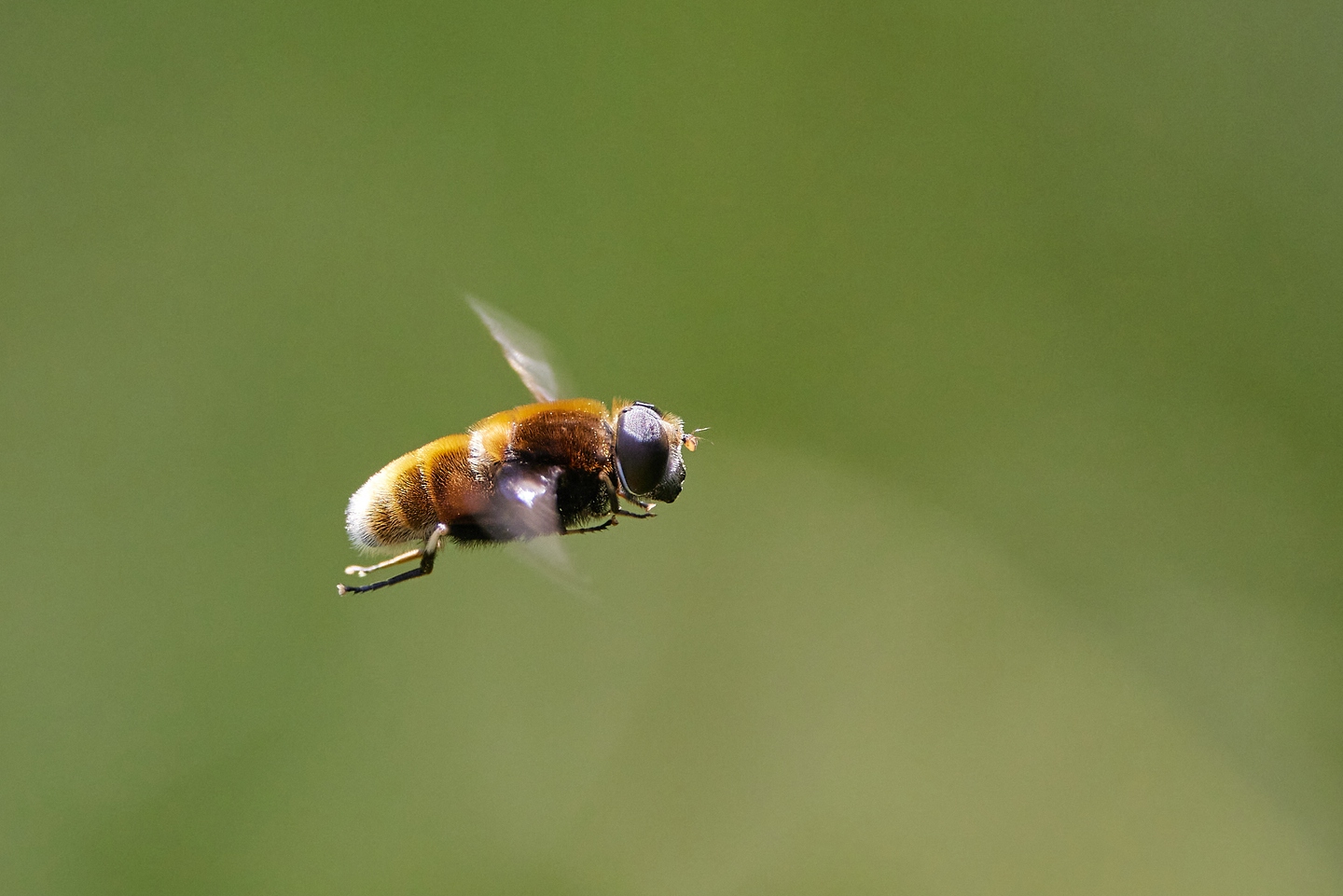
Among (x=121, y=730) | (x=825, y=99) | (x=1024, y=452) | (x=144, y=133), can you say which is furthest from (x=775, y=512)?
(x=144, y=133)

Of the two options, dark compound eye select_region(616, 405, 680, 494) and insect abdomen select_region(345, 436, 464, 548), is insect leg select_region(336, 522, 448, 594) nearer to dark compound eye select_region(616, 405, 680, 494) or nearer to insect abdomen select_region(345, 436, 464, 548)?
insect abdomen select_region(345, 436, 464, 548)

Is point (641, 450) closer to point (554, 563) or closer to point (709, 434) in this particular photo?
point (554, 563)

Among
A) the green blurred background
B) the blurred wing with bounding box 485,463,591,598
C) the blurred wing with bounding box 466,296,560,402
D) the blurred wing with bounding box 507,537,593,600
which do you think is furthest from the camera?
the green blurred background

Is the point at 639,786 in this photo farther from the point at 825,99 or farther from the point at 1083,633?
the point at 825,99

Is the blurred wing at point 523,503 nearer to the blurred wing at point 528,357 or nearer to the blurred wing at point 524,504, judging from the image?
the blurred wing at point 524,504

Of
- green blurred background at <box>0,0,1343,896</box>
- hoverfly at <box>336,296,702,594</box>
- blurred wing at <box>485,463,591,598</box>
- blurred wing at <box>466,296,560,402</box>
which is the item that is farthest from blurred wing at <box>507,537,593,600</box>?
green blurred background at <box>0,0,1343,896</box>

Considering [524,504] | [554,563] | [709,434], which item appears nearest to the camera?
[554,563]

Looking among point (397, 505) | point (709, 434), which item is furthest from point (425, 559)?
point (709, 434)

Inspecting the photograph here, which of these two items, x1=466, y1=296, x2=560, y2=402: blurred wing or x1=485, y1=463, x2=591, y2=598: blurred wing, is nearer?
x1=485, y1=463, x2=591, y2=598: blurred wing

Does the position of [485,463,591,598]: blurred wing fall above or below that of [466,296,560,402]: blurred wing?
below
